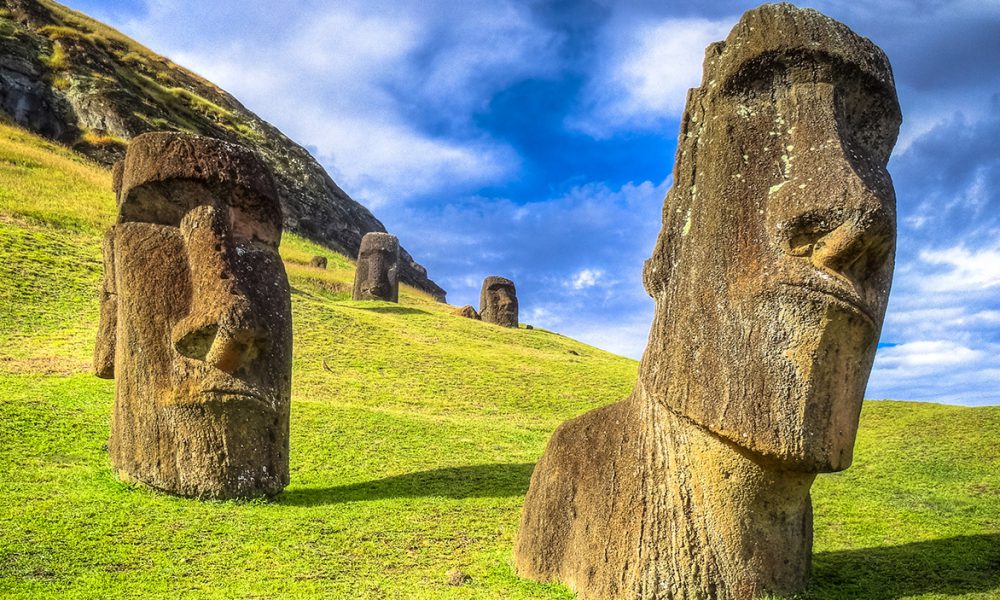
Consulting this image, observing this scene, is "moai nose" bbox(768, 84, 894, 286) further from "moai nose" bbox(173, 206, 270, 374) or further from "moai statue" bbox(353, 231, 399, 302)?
"moai statue" bbox(353, 231, 399, 302)

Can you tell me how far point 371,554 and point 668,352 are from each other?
3712mm

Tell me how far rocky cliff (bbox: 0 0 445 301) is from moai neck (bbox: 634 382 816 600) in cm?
5191

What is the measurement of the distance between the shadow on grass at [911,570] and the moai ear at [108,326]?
942 cm

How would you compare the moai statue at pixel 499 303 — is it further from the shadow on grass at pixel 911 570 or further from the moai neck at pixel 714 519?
the moai neck at pixel 714 519

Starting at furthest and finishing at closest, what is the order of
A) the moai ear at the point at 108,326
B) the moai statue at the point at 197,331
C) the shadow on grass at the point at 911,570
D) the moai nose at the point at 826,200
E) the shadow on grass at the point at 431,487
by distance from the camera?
the moai ear at the point at 108,326, the shadow on grass at the point at 431,487, the moai statue at the point at 197,331, the shadow on grass at the point at 911,570, the moai nose at the point at 826,200

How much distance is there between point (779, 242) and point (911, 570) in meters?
3.42

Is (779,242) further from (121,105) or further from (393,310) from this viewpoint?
(121,105)

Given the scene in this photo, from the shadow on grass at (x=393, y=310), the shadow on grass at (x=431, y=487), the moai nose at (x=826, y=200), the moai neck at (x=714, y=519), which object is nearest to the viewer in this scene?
the moai nose at (x=826, y=200)

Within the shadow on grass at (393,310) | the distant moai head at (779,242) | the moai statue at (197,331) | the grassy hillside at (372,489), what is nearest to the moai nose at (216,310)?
the moai statue at (197,331)

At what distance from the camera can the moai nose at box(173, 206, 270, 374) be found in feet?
30.6

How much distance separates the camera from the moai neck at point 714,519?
5.62m

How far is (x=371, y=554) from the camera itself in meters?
7.90

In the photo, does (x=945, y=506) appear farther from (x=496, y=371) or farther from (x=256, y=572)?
(x=496, y=371)

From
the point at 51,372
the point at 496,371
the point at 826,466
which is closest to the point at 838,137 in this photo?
the point at 826,466
